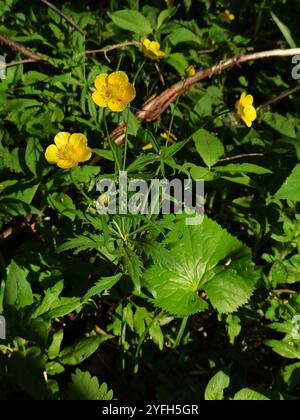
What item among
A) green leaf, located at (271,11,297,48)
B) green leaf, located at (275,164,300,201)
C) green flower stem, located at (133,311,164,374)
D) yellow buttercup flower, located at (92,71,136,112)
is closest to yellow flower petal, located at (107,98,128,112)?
yellow buttercup flower, located at (92,71,136,112)

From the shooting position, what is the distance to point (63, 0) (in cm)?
288

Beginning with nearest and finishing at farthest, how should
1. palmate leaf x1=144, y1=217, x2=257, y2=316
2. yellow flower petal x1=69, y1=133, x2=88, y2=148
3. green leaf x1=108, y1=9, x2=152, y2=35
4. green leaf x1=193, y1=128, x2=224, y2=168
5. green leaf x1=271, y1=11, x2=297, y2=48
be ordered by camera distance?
1. yellow flower petal x1=69, y1=133, x2=88, y2=148
2. palmate leaf x1=144, y1=217, x2=257, y2=316
3. green leaf x1=193, y1=128, x2=224, y2=168
4. green leaf x1=108, y1=9, x2=152, y2=35
5. green leaf x1=271, y1=11, x2=297, y2=48

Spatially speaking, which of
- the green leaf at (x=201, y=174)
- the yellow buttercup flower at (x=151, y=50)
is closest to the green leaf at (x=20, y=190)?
the green leaf at (x=201, y=174)

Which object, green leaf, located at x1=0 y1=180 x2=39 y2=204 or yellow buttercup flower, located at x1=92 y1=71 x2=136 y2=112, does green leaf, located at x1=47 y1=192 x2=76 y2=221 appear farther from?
yellow buttercup flower, located at x1=92 y1=71 x2=136 y2=112

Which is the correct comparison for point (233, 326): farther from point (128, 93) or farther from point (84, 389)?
point (128, 93)

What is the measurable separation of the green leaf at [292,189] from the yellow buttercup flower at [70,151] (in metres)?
0.70

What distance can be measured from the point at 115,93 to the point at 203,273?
740mm

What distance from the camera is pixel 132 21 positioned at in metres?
2.24

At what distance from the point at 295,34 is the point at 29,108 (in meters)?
1.59

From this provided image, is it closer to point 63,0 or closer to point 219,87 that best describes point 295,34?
point 219,87

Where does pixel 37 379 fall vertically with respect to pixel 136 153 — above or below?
below

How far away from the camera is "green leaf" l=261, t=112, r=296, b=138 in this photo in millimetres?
2115

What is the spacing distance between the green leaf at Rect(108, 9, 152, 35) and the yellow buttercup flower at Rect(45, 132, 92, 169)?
3.15ft

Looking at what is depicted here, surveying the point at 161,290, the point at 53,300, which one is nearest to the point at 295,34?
the point at 161,290
